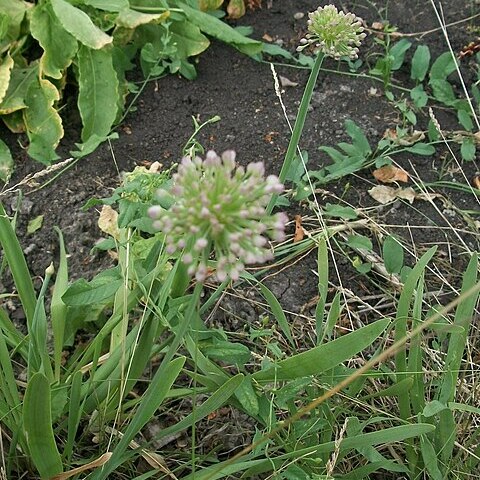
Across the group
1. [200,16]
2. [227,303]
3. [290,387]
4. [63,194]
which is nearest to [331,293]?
[227,303]

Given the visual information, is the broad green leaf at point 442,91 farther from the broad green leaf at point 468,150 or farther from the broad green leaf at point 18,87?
the broad green leaf at point 18,87

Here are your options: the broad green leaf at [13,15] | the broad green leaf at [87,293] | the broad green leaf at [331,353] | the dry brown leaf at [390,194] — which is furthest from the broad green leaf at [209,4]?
the broad green leaf at [331,353]

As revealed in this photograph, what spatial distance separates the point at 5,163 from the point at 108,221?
0.55 metres

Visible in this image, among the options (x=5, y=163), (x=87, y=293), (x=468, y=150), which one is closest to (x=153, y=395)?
(x=87, y=293)

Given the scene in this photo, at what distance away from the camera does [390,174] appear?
8.47 ft

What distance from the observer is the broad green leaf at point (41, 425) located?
128 centimetres

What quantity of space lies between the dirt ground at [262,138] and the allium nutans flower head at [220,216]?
1045mm

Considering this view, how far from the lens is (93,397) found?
1696mm

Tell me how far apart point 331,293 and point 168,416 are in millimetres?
691

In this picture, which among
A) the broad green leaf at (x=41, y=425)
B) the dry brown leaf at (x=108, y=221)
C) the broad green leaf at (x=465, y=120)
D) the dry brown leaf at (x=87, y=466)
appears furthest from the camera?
the broad green leaf at (x=465, y=120)

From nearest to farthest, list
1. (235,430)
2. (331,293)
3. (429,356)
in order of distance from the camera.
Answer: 1. (235,430)
2. (429,356)
3. (331,293)

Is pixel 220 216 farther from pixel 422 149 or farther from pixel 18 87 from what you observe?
pixel 18 87

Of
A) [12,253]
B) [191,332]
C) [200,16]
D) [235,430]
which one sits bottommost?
[235,430]

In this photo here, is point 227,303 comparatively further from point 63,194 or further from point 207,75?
point 207,75
